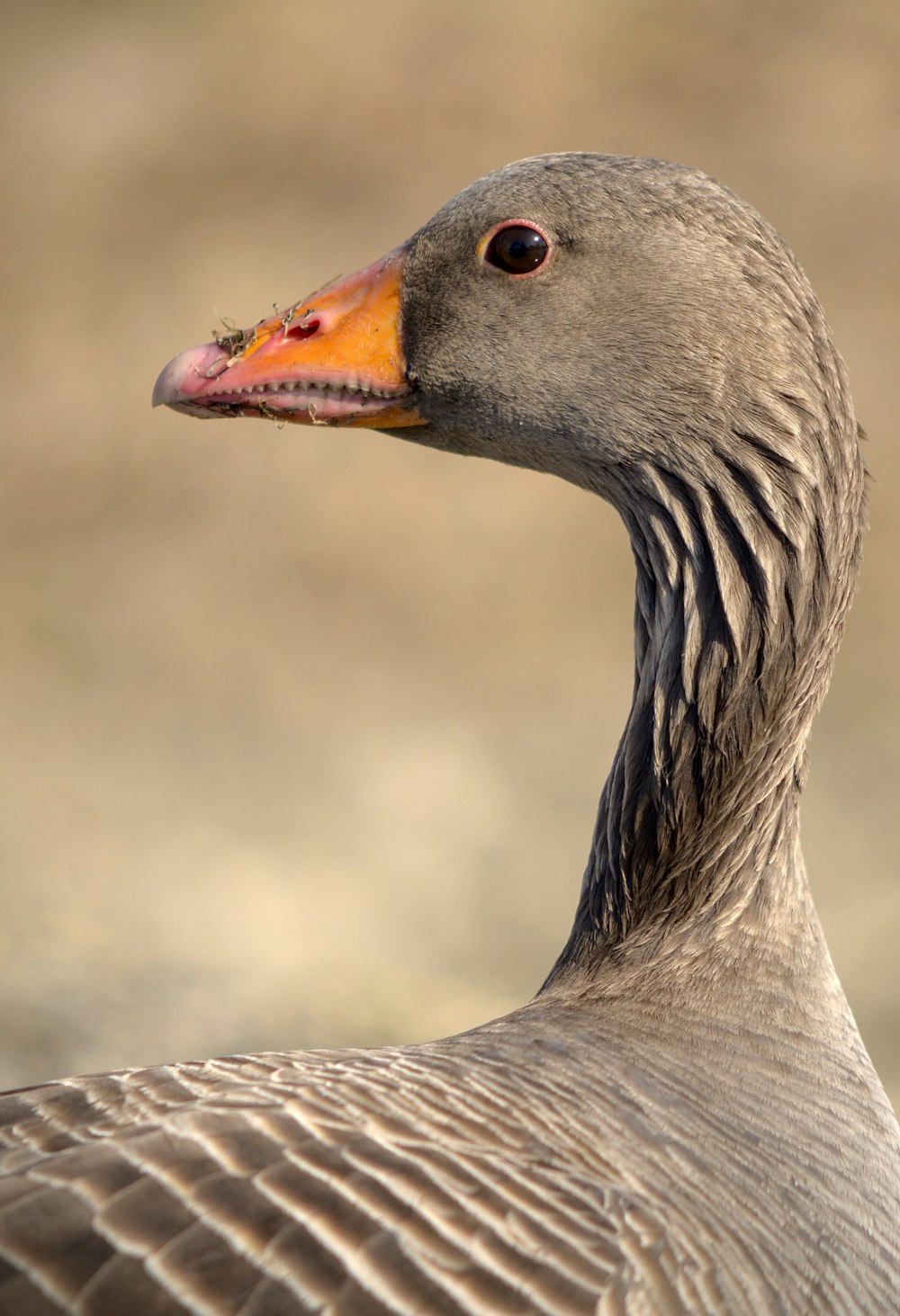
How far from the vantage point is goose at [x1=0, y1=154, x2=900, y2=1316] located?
1.98 meters

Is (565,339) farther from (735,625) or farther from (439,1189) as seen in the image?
(439,1189)

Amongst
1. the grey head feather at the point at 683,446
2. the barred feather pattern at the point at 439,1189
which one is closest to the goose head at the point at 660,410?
the grey head feather at the point at 683,446

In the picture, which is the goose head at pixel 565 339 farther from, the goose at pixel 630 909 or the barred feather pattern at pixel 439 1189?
the barred feather pattern at pixel 439 1189

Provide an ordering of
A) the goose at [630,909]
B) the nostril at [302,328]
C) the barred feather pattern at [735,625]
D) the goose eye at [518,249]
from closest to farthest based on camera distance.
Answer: the goose at [630,909]
the barred feather pattern at [735,625]
the goose eye at [518,249]
the nostril at [302,328]

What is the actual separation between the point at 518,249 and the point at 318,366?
0.46 m

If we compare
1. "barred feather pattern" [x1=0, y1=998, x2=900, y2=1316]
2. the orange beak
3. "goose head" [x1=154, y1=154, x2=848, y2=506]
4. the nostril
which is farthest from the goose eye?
"barred feather pattern" [x1=0, y1=998, x2=900, y2=1316]

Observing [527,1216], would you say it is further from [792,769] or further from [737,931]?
→ [792,769]

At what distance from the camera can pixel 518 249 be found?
293 cm

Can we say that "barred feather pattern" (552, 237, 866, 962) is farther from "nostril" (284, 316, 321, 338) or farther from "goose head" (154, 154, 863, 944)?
"nostril" (284, 316, 321, 338)

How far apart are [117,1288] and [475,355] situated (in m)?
1.88

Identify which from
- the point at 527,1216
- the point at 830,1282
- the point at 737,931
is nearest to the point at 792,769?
the point at 737,931

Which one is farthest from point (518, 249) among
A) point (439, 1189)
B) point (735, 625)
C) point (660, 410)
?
point (439, 1189)

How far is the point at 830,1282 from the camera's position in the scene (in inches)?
86.5

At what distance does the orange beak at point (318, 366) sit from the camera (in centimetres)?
295
